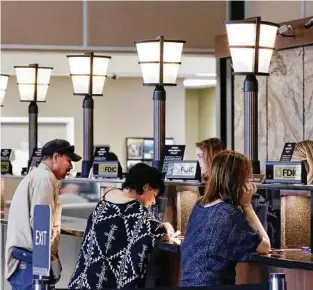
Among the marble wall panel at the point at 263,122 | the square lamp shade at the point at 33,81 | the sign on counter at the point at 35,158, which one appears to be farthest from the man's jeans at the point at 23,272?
the marble wall panel at the point at 263,122

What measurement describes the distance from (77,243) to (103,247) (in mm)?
2062

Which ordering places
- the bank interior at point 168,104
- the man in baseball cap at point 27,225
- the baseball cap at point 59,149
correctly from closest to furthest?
the bank interior at point 168,104 → the man in baseball cap at point 27,225 → the baseball cap at point 59,149

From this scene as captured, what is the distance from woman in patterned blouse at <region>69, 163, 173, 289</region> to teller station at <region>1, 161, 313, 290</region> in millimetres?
492

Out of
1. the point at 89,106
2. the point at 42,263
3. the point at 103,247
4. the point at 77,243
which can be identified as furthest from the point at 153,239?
the point at 89,106

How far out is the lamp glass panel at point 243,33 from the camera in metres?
6.25

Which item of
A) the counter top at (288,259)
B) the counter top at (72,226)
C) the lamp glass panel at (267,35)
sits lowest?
the counter top at (288,259)

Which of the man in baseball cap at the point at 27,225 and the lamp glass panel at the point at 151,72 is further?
the lamp glass panel at the point at 151,72

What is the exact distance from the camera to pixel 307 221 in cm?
509

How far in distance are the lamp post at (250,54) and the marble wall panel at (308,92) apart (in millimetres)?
3227

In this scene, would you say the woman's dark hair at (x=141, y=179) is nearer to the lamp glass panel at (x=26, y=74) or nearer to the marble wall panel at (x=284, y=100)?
the marble wall panel at (x=284, y=100)

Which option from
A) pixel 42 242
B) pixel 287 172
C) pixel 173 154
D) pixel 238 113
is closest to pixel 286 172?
pixel 287 172

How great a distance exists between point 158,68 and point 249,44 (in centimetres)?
102

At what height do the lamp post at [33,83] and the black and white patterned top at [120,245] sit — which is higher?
the lamp post at [33,83]

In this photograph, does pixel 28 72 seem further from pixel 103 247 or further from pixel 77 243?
pixel 103 247
